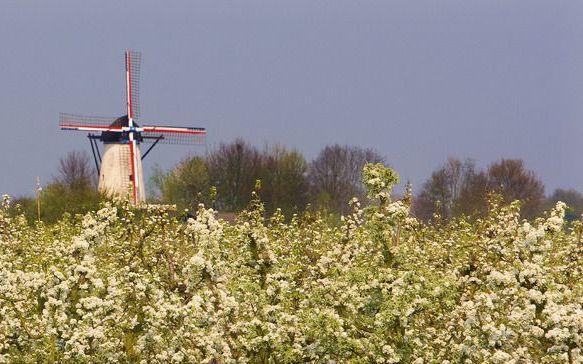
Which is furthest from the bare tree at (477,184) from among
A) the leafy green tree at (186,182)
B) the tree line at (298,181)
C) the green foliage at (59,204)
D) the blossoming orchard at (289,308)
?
the blossoming orchard at (289,308)

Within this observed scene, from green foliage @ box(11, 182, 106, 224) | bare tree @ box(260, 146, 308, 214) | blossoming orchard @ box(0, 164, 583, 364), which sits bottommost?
blossoming orchard @ box(0, 164, 583, 364)

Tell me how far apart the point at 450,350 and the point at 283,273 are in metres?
2.89

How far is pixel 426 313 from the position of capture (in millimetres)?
15219

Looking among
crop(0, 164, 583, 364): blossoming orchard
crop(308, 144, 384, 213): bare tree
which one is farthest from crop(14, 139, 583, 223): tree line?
crop(0, 164, 583, 364): blossoming orchard

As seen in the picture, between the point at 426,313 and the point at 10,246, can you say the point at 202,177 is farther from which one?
the point at 426,313

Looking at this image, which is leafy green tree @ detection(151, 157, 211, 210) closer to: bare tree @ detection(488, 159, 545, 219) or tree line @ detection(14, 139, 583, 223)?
tree line @ detection(14, 139, 583, 223)

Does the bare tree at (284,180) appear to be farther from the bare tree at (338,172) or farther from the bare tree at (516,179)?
the bare tree at (516,179)

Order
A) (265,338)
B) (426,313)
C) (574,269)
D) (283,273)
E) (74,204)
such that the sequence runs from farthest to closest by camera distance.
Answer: (74,204) → (574,269) → (426,313) → (283,273) → (265,338)

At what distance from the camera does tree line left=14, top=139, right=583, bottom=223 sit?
260ft

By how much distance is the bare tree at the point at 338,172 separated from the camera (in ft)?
287

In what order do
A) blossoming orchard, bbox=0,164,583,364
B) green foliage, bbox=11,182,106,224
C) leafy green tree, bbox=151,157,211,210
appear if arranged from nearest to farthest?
blossoming orchard, bbox=0,164,583,364 → green foliage, bbox=11,182,106,224 → leafy green tree, bbox=151,157,211,210

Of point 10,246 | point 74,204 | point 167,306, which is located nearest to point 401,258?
point 167,306

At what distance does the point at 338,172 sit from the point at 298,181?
940 centimetres

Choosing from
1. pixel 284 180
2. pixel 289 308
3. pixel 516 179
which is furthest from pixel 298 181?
pixel 289 308
